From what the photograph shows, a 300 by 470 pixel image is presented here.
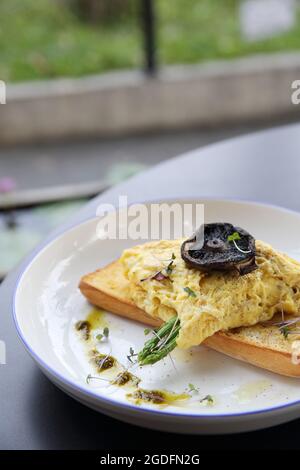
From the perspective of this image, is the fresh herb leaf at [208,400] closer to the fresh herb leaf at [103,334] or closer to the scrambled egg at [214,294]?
the scrambled egg at [214,294]

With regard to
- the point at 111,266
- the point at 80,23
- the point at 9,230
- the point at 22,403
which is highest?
the point at 80,23

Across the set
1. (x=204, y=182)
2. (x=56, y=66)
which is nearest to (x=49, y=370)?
(x=204, y=182)

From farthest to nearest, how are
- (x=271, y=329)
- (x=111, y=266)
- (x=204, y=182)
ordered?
(x=204, y=182)
(x=111, y=266)
(x=271, y=329)

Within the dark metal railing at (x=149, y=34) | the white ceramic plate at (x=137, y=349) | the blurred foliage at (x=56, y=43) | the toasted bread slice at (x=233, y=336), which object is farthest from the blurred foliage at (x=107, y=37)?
the toasted bread slice at (x=233, y=336)

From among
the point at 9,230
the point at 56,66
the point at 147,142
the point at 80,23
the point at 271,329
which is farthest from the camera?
the point at 80,23

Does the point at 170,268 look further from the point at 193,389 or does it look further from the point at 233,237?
the point at 193,389

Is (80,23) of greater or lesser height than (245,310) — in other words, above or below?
above

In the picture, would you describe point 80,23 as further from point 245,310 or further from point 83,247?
point 245,310
